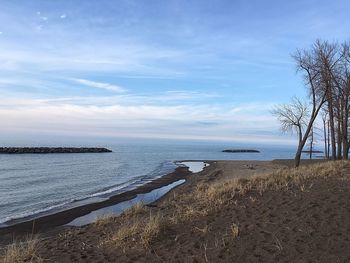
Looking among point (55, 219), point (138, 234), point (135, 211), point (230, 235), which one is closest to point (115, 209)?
point (55, 219)

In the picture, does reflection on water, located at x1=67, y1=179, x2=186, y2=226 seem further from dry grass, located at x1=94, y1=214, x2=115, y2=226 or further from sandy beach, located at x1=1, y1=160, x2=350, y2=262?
sandy beach, located at x1=1, y1=160, x2=350, y2=262

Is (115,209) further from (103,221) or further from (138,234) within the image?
(138,234)

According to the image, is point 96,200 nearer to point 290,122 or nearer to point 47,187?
point 47,187

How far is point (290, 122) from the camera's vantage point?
34875 millimetres

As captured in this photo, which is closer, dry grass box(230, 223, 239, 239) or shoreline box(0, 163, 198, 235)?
dry grass box(230, 223, 239, 239)

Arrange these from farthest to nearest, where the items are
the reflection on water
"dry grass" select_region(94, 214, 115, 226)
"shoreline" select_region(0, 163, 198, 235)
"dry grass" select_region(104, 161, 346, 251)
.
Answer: the reflection on water → "shoreline" select_region(0, 163, 198, 235) → "dry grass" select_region(94, 214, 115, 226) → "dry grass" select_region(104, 161, 346, 251)

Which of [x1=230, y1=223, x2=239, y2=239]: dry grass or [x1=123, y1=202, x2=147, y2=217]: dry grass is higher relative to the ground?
[x1=230, y1=223, x2=239, y2=239]: dry grass

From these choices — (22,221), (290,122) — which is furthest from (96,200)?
(290,122)

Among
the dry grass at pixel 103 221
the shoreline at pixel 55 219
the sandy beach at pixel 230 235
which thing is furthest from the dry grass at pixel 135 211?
the shoreline at pixel 55 219

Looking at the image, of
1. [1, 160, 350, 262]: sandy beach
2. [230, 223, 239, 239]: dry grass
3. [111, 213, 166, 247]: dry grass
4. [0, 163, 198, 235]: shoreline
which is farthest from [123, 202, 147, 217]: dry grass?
[230, 223, 239, 239]: dry grass

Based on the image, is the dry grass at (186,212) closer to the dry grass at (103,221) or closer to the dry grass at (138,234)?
→ the dry grass at (138,234)

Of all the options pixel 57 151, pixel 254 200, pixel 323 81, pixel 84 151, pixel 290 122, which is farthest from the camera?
pixel 84 151

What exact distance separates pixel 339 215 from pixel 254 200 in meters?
2.88

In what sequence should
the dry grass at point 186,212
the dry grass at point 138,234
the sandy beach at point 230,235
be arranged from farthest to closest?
the dry grass at point 186,212, the dry grass at point 138,234, the sandy beach at point 230,235
